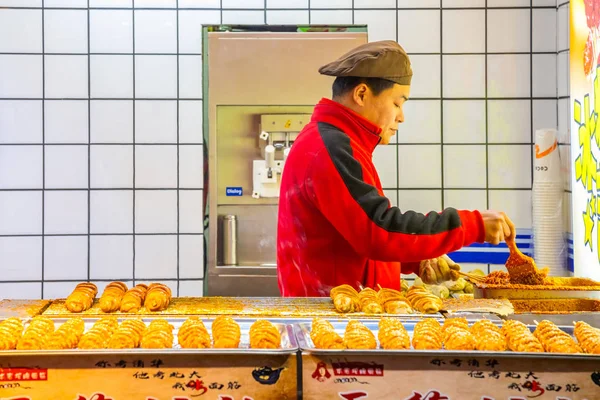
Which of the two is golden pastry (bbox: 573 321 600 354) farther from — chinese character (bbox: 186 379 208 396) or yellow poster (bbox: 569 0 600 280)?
yellow poster (bbox: 569 0 600 280)

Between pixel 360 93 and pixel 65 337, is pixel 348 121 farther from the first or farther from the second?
pixel 65 337

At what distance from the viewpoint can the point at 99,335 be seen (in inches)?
64.2

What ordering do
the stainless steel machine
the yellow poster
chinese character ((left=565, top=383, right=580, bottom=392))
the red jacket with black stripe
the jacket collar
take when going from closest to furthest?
chinese character ((left=565, top=383, right=580, bottom=392))
the red jacket with black stripe
the jacket collar
the yellow poster
the stainless steel machine

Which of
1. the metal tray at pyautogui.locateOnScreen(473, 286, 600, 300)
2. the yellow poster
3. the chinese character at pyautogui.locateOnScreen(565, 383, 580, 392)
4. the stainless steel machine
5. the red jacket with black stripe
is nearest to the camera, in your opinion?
the chinese character at pyautogui.locateOnScreen(565, 383, 580, 392)

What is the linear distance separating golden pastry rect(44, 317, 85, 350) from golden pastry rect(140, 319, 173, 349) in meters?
0.16

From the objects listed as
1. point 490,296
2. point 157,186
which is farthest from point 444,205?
point 490,296

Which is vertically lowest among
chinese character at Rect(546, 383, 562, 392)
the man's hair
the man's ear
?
chinese character at Rect(546, 383, 562, 392)

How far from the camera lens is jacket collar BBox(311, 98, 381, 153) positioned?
2.44m

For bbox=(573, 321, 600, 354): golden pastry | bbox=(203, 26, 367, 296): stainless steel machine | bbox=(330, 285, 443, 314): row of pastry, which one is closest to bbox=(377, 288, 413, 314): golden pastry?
bbox=(330, 285, 443, 314): row of pastry

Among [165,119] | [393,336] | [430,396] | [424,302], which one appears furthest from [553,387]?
[165,119]

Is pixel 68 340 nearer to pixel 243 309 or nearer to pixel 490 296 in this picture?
pixel 243 309

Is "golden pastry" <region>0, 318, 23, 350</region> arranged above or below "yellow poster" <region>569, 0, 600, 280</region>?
below

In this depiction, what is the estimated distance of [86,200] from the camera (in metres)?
4.28

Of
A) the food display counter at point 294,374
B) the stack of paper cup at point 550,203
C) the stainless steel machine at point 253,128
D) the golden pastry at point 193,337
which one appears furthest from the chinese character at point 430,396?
the stack of paper cup at point 550,203
